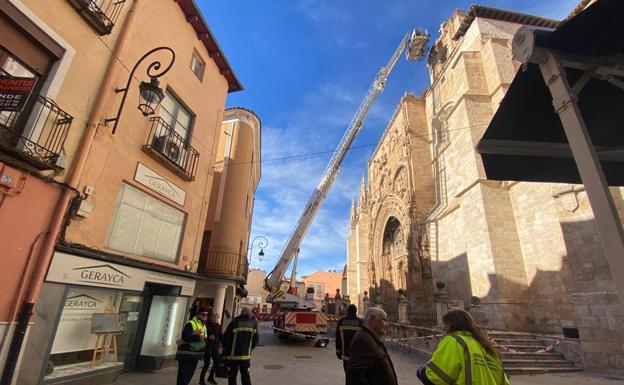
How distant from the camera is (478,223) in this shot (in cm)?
1434

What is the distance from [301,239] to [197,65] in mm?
11630

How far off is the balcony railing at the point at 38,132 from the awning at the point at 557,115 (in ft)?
22.0

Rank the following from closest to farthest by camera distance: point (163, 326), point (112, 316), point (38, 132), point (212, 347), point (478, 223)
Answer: point (38, 132)
point (112, 316)
point (212, 347)
point (163, 326)
point (478, 223)

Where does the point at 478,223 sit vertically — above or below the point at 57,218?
above

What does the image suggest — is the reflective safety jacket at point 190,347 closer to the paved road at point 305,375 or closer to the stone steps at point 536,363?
the paved road at point 305,375

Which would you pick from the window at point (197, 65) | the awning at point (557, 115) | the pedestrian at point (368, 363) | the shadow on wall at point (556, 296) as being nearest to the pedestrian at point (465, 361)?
the pedestrian at point (368, 363)

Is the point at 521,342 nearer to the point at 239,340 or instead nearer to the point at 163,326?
the point at 239,340

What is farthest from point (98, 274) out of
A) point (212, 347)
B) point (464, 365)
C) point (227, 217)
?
point (464, 365)

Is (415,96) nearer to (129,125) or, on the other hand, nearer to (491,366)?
(129,125)

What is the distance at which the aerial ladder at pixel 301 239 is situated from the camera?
46.6 feet

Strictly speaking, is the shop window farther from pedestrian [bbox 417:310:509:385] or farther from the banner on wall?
pedestrian [bbox 417:310:509:385]

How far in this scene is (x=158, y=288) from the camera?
7730 millimetres

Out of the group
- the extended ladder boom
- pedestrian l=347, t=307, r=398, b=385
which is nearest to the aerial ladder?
the extended ladder boom

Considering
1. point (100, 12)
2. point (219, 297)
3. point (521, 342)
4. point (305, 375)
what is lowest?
point (305, 375)
